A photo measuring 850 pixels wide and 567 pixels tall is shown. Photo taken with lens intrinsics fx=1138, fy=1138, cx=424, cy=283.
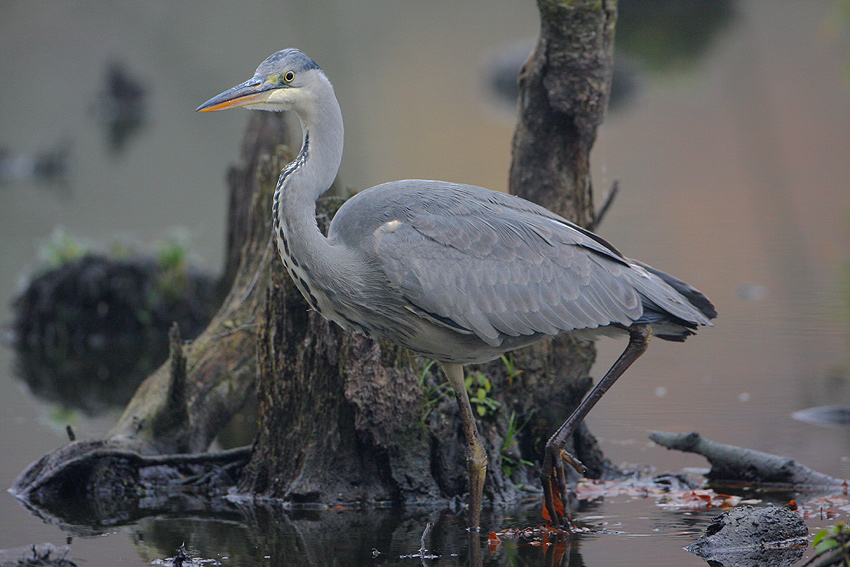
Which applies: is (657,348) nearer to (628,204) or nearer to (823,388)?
(823,388)

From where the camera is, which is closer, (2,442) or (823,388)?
(2,442)

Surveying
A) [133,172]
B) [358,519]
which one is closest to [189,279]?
[358,519]

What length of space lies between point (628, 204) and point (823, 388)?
28.6 ft

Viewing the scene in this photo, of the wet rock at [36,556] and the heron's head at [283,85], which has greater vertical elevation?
the heron's head at [283,85]

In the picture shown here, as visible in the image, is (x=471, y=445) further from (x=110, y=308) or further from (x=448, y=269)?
(x=110, y=308)

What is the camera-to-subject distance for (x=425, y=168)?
18.3m

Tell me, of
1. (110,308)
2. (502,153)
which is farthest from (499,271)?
(502,153)

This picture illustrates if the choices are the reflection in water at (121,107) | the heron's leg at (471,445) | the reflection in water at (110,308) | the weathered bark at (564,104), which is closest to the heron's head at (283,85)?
the heron's leg at (471,445)

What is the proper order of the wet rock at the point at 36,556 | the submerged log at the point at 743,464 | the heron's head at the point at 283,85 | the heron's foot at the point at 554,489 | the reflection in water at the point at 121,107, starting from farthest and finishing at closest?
the reflection in water at the point at 121,107 < the submerged log at the point at 743,464 < the heron's foot at the point at 554,489 < the heron's head at the point at 283,85 < the wet rock at the point at 36,556

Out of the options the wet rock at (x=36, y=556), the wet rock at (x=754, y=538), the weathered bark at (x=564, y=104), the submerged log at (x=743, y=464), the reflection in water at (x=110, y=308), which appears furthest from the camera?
the reflection in water at (x=110, y=308)

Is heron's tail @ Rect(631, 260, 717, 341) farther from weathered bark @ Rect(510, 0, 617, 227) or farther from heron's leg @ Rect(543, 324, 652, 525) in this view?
weathered bark @ Rect(510, 0, 617, 227)

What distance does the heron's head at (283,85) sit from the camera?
5.16m

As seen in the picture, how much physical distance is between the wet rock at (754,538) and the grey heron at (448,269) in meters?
0.76

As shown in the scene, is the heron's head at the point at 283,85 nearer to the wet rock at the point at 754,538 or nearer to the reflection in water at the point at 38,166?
the wet rock at the point at 754,538
